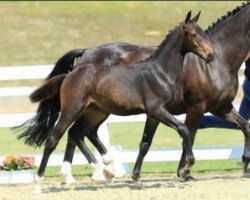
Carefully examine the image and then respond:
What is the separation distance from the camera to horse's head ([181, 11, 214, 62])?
336 inches

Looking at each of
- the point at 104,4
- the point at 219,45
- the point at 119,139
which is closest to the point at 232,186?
the point at 219,45

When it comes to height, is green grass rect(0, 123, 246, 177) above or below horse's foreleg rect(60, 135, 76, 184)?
below

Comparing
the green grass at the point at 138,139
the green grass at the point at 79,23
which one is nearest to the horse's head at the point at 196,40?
the green grass at the point at 138,139

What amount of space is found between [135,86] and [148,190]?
1.19 meters

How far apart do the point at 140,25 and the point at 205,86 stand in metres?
25.6

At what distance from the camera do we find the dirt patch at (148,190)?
26.5 ft

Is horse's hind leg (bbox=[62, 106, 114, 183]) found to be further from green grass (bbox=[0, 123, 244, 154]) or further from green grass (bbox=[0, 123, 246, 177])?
green grass (bbox=[0, 123, 244, 154])

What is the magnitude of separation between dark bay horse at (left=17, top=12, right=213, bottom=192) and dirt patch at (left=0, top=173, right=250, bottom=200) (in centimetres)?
29

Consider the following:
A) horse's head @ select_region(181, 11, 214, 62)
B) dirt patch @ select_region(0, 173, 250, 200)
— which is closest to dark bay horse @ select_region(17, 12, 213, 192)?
horse's head @ select_region(181, 11, 214, 62)

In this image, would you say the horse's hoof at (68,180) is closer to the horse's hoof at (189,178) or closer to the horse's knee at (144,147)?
the horse's knee at (144,147)

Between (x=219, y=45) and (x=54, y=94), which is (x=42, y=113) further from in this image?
(x=219, y=45)

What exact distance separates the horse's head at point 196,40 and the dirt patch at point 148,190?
1466 mm

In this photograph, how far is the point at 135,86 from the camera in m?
8.72

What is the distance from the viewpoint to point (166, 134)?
50.4 feet
